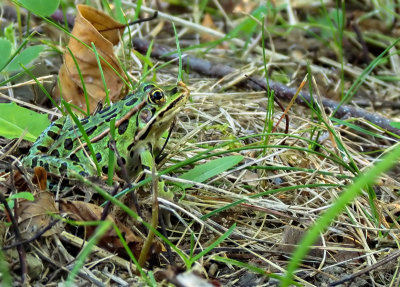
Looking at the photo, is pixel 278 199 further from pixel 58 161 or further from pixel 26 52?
pixel 26 52

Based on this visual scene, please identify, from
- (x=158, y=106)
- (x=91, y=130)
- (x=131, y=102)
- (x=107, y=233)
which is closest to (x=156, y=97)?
(x=158, y=106)

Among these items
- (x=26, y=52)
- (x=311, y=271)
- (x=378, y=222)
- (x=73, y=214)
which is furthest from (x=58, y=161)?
(x=378, y=222)

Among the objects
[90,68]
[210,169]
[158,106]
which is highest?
[90,68]

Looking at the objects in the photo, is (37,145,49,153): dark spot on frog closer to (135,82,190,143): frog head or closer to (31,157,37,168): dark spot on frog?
(31,157,37,168): dark spot on frog

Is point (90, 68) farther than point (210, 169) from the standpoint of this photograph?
Yes

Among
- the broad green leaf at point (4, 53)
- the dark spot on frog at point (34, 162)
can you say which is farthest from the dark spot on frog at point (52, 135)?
the broad green leaf at point (4, 53)

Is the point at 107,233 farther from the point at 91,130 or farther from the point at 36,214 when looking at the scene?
the point at 91,130
